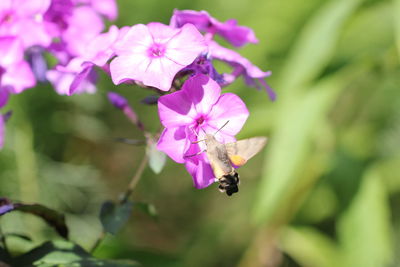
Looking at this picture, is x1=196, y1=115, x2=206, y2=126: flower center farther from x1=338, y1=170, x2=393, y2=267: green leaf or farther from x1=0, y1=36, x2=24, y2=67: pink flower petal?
x1=338, y1=170, x2=393, y2=267: green leaf

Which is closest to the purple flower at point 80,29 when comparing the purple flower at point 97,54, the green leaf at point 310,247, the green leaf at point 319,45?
the purple flower at point 97,54

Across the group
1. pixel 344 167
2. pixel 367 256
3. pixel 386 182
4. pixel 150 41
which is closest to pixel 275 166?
pixel 344 167

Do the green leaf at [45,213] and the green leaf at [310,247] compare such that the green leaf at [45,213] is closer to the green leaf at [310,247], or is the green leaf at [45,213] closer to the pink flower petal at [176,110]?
the pink flower petal at [176,110]

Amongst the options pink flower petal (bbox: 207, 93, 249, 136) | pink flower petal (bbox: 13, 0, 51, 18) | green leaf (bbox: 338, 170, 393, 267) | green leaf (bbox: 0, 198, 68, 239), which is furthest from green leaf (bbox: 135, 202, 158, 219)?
green leaf (bbox: 338, 170, 393, 267)

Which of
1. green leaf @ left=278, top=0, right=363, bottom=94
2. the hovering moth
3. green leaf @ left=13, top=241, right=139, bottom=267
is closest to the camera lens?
the hovering moth

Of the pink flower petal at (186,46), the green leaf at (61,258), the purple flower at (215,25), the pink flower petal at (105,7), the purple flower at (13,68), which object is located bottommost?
the green leaf at (61,258)

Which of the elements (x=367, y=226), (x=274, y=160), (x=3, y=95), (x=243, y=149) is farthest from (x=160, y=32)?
(x=367, y=226)

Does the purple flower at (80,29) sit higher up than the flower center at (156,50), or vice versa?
the purple flower at (80,29)

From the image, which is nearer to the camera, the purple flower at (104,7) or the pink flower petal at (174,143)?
the pink flower petal at (174,143)

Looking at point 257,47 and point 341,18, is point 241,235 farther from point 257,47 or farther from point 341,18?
point 341,18
